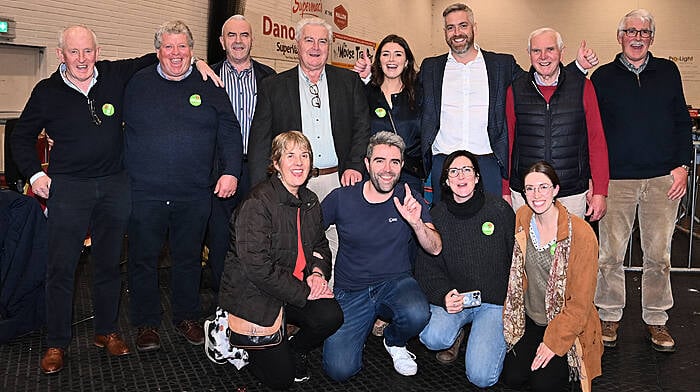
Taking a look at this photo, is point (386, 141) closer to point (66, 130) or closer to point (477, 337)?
point (477, 337)

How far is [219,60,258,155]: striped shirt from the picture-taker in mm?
3865

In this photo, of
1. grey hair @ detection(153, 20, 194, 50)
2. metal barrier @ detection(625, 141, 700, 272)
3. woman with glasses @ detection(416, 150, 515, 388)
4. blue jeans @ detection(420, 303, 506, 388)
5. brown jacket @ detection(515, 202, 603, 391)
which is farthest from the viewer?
metal barrier @ detection(625, 141, 700, 272)

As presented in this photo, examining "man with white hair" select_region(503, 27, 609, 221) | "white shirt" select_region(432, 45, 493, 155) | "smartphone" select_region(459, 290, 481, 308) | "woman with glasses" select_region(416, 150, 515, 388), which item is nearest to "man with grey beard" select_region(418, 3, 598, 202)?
"white shirt" select_region(432, 45, 493, 155)

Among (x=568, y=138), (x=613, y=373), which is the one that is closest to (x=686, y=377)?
(x=613, y=373)

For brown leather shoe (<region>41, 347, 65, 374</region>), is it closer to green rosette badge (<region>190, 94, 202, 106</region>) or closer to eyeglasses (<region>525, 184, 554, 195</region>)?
green rosette badge (<region>190, 94, 202, 106</region>)

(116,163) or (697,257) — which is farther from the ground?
(116,163)

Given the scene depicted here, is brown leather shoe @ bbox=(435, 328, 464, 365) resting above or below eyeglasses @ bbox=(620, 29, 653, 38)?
below

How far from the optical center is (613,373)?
3.18m

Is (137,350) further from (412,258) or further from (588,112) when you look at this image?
(588,112)

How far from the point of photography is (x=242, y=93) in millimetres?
3887

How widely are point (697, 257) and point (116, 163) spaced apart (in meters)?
5.07

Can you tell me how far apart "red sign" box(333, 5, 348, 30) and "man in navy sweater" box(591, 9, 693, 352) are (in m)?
7.98

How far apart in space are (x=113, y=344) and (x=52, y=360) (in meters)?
0.30

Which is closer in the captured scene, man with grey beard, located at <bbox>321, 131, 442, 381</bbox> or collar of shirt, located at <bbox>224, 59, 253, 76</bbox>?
man with grey beard, located at <bbox>321, 131, 442, 381</bbox>
